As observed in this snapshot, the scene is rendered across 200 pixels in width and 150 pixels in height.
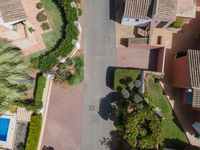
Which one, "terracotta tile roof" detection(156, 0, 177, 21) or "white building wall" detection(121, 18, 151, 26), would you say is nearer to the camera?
"terracotta tile roof" detection(156, 0, 177, 21)

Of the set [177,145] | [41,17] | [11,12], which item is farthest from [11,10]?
[177,145]

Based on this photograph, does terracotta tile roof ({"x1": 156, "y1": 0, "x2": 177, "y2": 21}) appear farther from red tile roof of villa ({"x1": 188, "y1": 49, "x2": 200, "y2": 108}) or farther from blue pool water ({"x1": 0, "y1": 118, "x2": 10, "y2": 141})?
blue pool water ({"x1": 0, "y1": 118, "x2": 10, "y2": 141})

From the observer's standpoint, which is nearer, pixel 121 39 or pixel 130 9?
pixel 130 9

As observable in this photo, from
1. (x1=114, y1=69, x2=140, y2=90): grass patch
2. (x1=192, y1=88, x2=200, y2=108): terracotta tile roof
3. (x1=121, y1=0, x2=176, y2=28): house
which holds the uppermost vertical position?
(x1=121, y1=0, x2=176, y2=28): house

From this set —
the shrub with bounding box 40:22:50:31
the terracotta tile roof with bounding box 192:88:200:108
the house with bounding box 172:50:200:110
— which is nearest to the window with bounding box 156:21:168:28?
the house with bounding box 172:50:200:110

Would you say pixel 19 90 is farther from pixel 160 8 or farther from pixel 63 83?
pixel 160 8

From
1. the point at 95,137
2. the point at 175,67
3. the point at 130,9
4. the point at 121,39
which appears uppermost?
the point at 130,9

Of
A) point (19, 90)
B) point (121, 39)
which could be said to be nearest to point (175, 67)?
point (121, 39)

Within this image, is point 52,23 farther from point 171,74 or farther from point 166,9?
point 171,74
